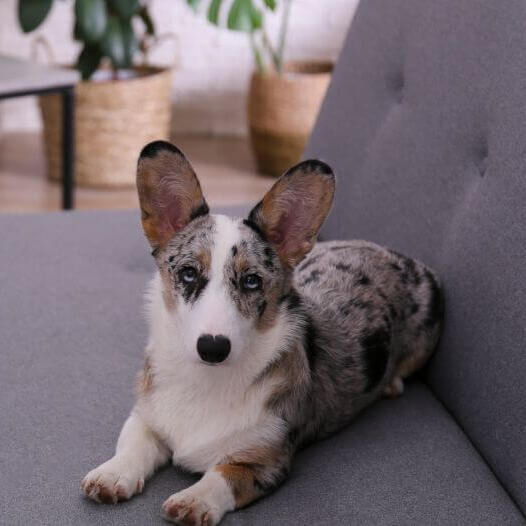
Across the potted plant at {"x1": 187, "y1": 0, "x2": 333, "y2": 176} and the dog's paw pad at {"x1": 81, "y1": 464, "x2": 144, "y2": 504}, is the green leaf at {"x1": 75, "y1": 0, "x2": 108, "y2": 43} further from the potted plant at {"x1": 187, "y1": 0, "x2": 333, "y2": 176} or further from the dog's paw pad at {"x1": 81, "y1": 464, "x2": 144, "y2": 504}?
the dog's paw pad at {"x1": 81, "y1": 464, "x2": 144, "y2": 504}

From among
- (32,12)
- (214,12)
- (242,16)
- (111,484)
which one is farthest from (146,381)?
(32,12)

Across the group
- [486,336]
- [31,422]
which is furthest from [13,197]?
[486,336]

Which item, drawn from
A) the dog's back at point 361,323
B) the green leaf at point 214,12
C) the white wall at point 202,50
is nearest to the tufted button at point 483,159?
the dog's back at point 361,323

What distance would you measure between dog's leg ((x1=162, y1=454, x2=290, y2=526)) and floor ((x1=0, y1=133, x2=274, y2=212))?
8.03 ft

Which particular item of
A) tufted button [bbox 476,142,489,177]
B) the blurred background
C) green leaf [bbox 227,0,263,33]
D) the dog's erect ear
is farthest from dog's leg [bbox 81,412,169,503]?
green leaf [bbox 227,0,263,33]

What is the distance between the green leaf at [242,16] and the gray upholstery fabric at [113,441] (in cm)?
158

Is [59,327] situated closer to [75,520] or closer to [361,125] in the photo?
[75,520]

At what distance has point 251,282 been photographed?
131 cm

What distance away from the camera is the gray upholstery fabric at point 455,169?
54.9 inches

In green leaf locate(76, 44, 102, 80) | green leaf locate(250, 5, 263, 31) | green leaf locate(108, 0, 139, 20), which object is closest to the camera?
green leaf locate(250, 5, 263, 31)

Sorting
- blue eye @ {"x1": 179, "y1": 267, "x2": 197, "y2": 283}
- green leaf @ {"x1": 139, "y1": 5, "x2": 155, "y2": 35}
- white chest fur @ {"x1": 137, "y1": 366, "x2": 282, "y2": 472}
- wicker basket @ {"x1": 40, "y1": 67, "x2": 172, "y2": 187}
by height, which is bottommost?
wicker basket @ {"x1": 40, "y1": 67, "x2": 172, "y2": 187}

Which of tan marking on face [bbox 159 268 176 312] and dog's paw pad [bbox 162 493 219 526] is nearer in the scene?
dog's paw pad [bbox 162 493 219 526]

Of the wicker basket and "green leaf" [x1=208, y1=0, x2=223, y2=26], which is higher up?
"green leaf" [x1=208, y1=0, x2=223, y2=26]

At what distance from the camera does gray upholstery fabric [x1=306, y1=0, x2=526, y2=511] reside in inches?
54.9
